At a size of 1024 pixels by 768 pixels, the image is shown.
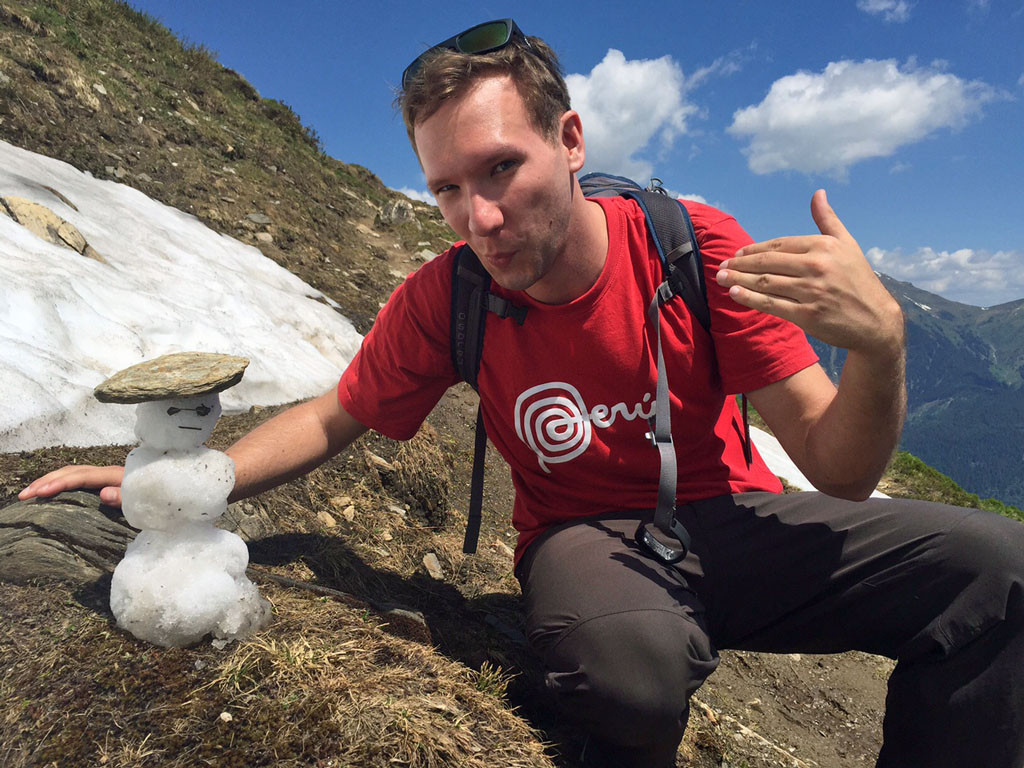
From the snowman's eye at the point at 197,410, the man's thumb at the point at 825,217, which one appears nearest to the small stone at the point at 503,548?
the snowman's eye at the point at 197,410

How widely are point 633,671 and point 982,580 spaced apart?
1.38 meters

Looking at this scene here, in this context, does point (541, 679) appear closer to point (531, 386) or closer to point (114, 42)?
point (531, 386)

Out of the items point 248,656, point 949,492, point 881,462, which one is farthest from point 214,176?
point 949,492

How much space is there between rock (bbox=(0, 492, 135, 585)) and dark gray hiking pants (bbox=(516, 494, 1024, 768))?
192 centimetres

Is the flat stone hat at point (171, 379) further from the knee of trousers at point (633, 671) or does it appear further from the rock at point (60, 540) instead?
the knee of trousers at point (633, 671)

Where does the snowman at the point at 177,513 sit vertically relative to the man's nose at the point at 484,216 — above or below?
below

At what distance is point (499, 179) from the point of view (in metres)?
2.58

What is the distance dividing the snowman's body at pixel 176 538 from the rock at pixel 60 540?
19.8 inches

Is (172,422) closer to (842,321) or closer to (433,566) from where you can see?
(433,566)

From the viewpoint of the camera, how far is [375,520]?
4250mm

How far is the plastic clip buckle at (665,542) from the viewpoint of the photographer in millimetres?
2627

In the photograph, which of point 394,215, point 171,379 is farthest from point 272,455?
point 394,215

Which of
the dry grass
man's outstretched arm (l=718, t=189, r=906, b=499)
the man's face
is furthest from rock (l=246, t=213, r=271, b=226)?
man's outstretched arm (l=718, t=189, r=906, b=499)

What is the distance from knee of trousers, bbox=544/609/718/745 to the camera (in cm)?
226
